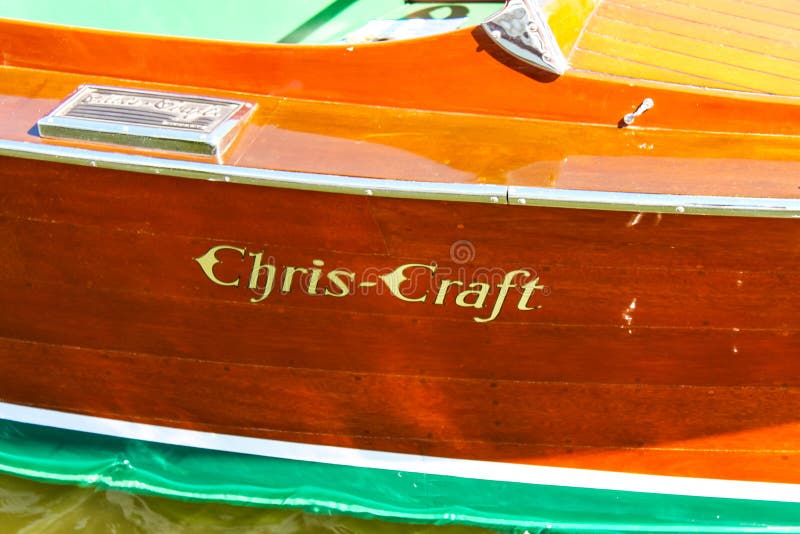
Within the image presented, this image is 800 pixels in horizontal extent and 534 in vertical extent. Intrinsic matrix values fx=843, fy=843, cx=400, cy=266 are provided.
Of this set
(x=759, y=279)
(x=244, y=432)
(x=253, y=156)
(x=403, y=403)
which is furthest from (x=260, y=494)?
(x=759, y=279)

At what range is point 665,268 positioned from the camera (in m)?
2.03

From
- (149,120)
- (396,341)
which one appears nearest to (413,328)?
(396,341)

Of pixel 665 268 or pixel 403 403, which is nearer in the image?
pixel 665 268

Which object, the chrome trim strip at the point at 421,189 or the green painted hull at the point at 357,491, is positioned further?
the green painted hull at the point at 357,491

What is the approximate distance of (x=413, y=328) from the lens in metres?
2.23

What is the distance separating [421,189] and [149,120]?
70cm

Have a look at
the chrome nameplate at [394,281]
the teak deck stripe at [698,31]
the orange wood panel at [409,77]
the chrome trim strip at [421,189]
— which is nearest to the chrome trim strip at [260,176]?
the chrome trim strip at [421,189]

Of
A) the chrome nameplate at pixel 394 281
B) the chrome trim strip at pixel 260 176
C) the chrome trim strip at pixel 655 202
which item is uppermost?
the chrome trim strip at pixel 260 176

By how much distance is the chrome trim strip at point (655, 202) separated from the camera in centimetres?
184

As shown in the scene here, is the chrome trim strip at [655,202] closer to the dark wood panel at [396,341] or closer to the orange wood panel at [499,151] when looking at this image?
the orange wood panel at [499,151]

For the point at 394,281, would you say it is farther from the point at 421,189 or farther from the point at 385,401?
the point at 385,401

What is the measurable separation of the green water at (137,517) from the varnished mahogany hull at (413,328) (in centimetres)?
40

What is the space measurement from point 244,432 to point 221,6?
1.46 meters

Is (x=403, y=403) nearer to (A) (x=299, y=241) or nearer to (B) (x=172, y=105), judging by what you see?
(A) (x=299, y=241)
